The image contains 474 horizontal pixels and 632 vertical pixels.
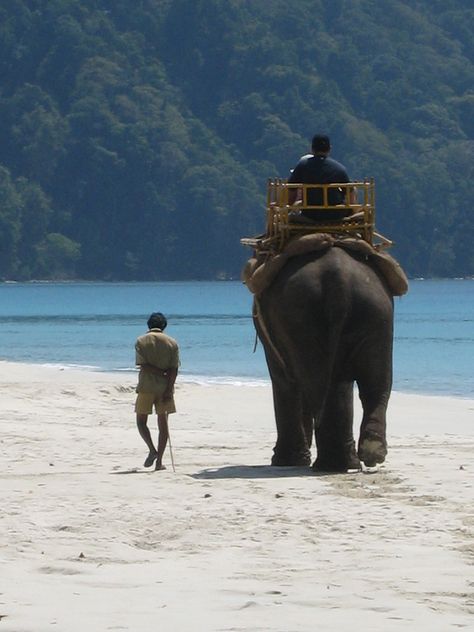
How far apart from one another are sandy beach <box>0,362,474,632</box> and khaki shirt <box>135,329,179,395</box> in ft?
2.06

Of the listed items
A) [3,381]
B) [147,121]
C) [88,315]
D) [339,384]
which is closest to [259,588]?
[339,384]

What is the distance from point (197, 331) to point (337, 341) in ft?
140

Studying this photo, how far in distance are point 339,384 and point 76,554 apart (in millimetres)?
3231

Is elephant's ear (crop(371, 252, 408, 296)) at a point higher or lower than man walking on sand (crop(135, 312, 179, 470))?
higher

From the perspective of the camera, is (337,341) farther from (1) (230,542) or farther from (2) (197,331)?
(2) (197,331)

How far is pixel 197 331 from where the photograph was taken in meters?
54.0

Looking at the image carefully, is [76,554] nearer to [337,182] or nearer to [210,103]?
[337,182]

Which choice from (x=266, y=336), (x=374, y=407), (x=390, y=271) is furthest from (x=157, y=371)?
(x=390, y=271)

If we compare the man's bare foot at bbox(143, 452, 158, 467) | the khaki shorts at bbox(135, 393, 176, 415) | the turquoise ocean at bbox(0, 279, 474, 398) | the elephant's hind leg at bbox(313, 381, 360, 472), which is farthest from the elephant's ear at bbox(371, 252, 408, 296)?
the turquoise ocean at bbox(0, 279, 474, 398)

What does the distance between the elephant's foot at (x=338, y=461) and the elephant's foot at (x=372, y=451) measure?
12cm

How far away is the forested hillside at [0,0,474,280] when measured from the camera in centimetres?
12331

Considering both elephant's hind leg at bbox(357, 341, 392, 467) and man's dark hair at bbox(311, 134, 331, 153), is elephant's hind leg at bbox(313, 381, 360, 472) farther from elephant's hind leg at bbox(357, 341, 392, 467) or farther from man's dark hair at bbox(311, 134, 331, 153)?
man's dark hair at bbox(311, 134, 331, 153)

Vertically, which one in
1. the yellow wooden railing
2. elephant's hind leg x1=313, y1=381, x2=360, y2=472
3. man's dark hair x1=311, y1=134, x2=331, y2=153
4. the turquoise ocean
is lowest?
the turquoise ocean

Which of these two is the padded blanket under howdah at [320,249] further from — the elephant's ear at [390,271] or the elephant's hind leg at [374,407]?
the elephant's hind leg at [374,407]
